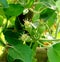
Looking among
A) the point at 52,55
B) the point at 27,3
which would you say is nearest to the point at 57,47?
the point at 52,55

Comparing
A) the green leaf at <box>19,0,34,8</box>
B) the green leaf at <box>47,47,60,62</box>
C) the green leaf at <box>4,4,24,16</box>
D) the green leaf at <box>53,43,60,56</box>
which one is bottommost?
→ the green leaf at <box>47,47,60,62</box>

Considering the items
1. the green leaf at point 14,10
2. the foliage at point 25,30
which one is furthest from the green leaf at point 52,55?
the green leaf at point 14,10

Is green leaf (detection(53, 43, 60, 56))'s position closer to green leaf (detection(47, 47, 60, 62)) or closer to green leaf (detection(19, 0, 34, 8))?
green leaf (detection(47, 47, 60, 62))

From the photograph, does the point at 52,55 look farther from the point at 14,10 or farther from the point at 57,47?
the point at 14,10

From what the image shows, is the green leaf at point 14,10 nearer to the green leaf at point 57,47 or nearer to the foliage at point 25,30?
the foliage at point 25,30

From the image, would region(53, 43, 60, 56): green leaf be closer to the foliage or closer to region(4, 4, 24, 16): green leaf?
the foliage

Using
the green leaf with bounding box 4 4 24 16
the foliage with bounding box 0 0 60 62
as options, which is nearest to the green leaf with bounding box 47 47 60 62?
the foliage with bounding box 0 0 60 62

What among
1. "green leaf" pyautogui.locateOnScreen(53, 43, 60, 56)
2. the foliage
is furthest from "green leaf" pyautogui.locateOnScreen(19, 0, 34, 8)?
"green leaf" pyautogui.locateOnScreen(53, 43, 60, 56)

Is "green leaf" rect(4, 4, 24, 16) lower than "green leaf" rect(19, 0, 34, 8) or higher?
lower
